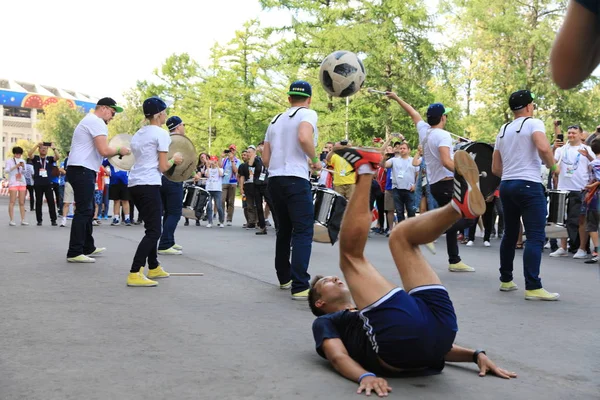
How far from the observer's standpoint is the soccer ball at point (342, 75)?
7.54 meters

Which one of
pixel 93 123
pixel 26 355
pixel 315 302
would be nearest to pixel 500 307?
pixel 315 302

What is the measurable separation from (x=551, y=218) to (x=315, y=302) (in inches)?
329

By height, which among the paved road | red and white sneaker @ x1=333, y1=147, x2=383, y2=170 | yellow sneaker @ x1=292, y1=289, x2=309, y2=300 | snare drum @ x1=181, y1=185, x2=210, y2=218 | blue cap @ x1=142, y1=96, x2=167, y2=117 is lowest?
the paved road

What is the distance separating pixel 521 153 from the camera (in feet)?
24.2

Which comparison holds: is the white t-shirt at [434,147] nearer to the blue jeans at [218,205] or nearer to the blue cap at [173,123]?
the blue cap at [173,123]

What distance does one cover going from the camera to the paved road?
3904 mm

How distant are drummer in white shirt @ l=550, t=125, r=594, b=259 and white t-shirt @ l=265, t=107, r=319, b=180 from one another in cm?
639

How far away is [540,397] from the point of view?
3826 millimetres

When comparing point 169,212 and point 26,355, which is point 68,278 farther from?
point 26,355

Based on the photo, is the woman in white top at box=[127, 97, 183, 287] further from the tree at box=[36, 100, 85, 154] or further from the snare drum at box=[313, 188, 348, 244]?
the tree at box=[36, 100, 85, 154]

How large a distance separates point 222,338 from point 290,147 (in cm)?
256

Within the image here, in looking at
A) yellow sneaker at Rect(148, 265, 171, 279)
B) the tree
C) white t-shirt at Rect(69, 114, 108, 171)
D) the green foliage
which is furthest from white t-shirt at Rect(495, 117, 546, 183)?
the tree

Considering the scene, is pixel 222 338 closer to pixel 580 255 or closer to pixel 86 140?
pixel 86 140

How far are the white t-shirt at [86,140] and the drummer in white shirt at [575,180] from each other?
742cm
